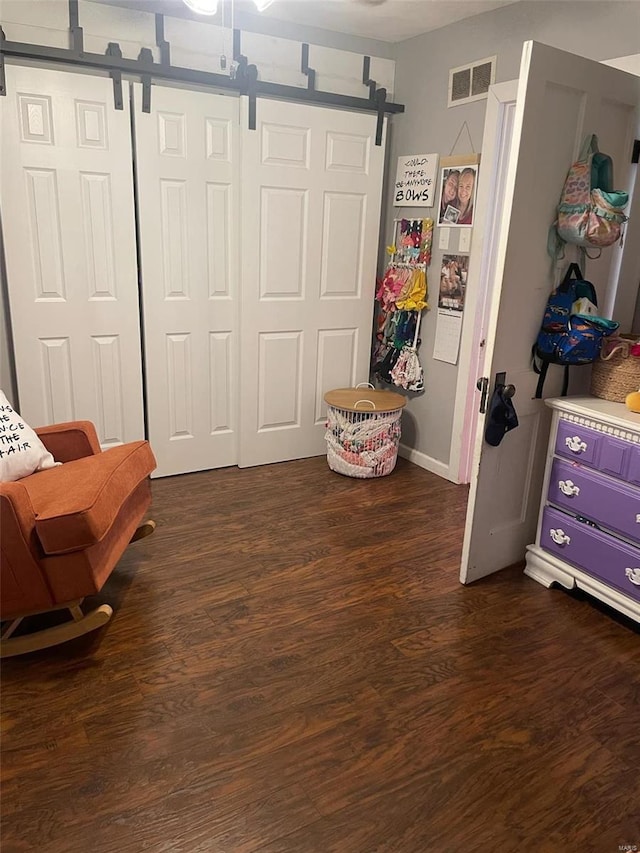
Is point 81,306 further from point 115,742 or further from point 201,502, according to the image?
point 115,742

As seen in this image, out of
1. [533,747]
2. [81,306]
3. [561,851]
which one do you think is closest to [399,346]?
[81,306]

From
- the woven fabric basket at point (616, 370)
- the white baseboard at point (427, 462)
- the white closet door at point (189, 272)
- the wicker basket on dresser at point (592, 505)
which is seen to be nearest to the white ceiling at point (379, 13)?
the white closet door at point (189, 272)

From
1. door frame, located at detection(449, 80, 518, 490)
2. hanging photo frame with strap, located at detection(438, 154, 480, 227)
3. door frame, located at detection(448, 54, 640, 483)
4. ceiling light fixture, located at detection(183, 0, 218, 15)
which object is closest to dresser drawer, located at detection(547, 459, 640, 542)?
door frame, located at detection(448, 54, 640, 483)

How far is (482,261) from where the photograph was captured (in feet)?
10.9

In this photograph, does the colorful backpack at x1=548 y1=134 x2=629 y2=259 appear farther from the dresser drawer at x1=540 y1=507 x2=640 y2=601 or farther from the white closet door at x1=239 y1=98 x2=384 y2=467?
the white closet door at x1=239 y1=98 x2=384 y2=467

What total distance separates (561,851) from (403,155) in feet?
11.3

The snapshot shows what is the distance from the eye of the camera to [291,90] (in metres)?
3.41

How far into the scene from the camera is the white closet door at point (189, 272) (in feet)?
10.6

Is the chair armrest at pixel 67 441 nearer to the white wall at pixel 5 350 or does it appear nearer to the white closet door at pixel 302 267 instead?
the white wall at pixel 5 350

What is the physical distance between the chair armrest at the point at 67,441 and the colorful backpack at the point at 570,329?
181 centimetres

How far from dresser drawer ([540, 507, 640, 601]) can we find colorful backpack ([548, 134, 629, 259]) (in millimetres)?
1061

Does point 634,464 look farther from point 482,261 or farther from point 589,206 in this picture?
point 482,261

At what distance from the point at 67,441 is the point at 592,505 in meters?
2.07

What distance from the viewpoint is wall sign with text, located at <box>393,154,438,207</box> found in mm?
3607
